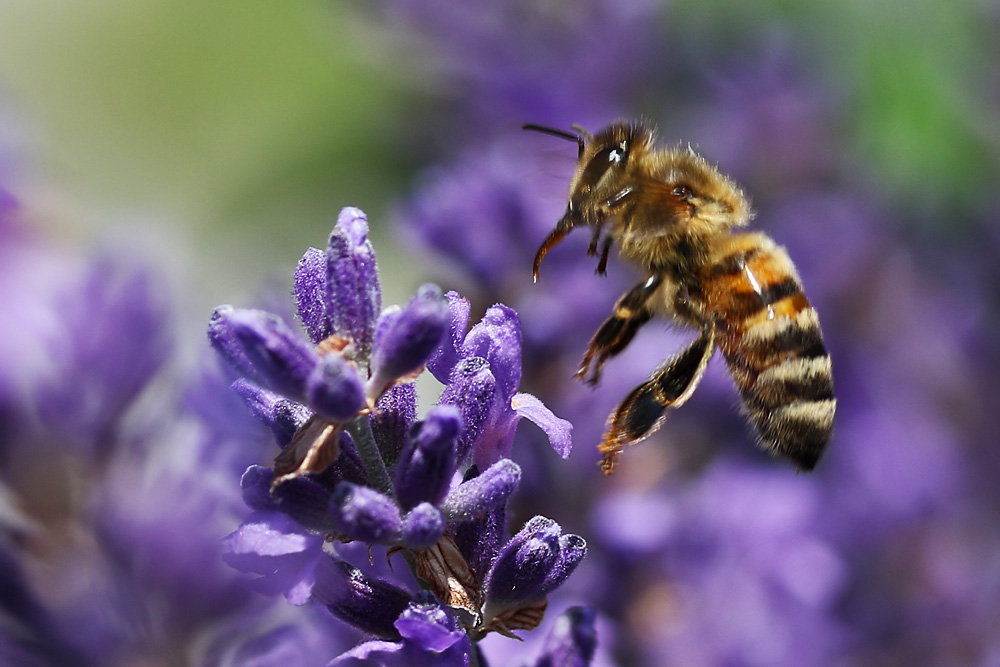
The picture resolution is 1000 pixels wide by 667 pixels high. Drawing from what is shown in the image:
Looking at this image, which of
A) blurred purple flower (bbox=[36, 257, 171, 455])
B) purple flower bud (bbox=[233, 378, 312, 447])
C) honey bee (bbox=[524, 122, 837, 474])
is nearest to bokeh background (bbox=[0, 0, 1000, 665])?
blurred purple flower (bbox=[36, 257, 171, 455])

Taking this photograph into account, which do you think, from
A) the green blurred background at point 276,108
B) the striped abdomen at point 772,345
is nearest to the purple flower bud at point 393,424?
the striped abdomen at point 772,345

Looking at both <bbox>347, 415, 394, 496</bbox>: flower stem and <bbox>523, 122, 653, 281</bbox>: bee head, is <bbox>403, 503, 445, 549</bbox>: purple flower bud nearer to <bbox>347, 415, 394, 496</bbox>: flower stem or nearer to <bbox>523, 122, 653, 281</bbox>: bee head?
<bbox>347, 415, 394, 496</bbox>: flower stem

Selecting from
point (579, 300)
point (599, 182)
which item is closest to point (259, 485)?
point (599, 182)

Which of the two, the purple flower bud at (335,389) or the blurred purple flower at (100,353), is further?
the blurred purple flower at (100,353)

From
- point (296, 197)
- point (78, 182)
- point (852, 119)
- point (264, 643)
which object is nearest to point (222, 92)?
point (78, 182)

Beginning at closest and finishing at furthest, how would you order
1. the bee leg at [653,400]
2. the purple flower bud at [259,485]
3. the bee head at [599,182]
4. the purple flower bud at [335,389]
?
the purple flower bud at [335,389], the purple flower bud at [259,485], the bee leg at [653,400], the bee head at [599,182]

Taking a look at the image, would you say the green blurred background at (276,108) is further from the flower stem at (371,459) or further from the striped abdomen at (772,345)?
the flower stem at (371,459)

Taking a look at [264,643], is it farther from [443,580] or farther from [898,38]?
[898,38]
